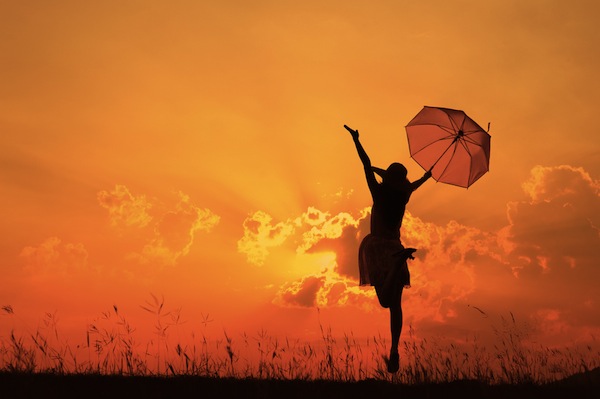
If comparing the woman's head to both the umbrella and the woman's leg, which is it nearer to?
the umbrella

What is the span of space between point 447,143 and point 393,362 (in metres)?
3.86

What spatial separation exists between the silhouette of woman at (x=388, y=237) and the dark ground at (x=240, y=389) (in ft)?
4.42

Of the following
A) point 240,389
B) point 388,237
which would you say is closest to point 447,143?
point 388,237

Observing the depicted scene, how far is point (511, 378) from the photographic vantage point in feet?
28.9

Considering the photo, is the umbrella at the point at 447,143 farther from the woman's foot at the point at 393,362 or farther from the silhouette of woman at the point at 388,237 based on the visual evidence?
the woman's foot at the point at 393,362

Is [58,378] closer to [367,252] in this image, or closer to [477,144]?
[367,252]

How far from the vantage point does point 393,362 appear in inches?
342

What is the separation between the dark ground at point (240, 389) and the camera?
702 cm

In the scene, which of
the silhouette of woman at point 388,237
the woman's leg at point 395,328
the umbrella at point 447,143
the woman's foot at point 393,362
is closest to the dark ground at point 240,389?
the woman's foot at point 393,362

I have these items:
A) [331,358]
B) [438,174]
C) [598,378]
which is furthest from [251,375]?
[598,378]

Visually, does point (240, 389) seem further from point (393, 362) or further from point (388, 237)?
point (388, 237)

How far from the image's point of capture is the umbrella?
10578 millimetres

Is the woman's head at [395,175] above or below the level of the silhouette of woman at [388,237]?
above

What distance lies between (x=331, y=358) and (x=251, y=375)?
45.6 inches
